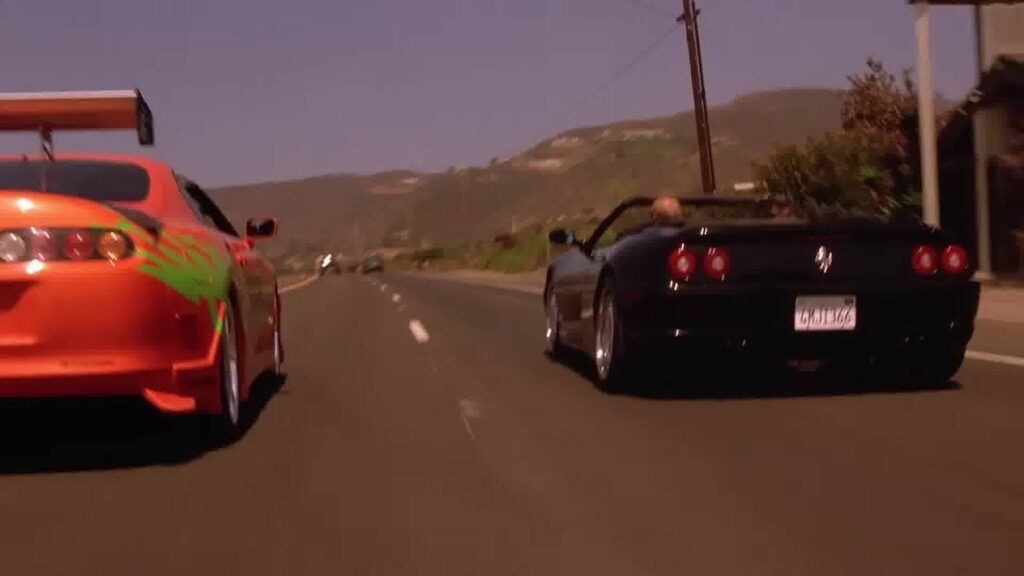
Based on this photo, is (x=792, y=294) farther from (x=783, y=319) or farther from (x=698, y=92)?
(x=698, y=92)

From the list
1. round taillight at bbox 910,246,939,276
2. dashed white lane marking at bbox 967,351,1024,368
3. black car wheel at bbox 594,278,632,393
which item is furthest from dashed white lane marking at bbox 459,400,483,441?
dashed white lane marking at bbox 967,351,1024,368

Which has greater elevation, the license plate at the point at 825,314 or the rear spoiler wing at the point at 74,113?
the rear spoiler wing at the point at 74,113

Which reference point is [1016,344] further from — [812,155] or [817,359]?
[812,155]

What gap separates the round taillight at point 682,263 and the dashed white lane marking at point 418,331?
624 centimetres

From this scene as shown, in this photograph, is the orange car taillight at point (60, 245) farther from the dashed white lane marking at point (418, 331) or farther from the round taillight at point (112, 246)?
the dashed white lane marking at point (418, 331)

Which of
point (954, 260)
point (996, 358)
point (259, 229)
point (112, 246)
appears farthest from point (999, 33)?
point (112, 246)

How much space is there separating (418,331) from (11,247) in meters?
10.2

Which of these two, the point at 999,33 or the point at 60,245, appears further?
the point at 999,33

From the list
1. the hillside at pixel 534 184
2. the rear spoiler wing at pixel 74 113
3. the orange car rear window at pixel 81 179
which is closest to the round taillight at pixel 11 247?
the orange car rear window at pixel 81 179

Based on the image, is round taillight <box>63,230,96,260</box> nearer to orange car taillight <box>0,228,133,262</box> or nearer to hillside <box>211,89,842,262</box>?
orange car taillight <box>0,228,133,262</box>

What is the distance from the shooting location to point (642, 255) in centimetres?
866

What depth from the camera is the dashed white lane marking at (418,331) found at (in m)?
15.0

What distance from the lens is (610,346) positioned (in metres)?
9.16

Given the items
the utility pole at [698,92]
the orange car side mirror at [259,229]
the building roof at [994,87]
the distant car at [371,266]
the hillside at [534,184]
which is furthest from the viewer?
the hillside at [534,184]
